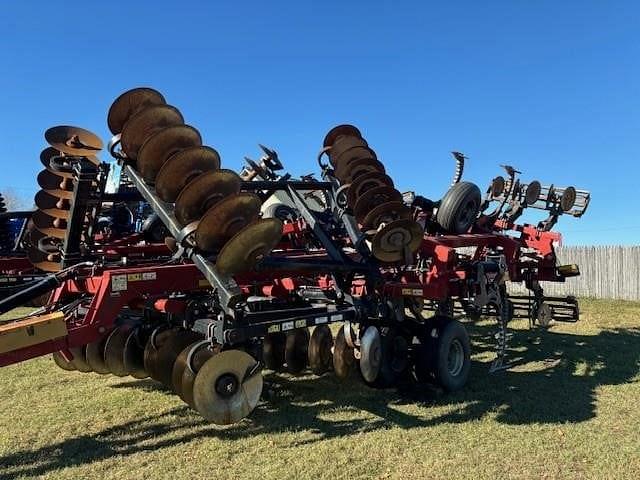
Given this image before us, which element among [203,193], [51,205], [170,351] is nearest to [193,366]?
[170,351]

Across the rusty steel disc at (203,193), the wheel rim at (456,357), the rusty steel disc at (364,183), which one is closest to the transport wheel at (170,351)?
the rusty steel disc at (203,193)

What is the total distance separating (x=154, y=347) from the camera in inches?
214

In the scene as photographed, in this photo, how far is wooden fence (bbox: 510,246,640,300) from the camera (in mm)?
16516

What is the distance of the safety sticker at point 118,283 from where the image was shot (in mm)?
4707

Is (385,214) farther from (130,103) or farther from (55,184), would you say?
(55,184)

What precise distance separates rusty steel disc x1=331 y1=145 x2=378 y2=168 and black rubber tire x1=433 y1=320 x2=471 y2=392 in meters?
2.02

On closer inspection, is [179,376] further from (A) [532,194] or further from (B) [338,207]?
(A) [532,194]

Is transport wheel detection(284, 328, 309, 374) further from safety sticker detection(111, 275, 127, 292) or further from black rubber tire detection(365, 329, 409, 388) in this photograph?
safety sticker detection(111, 275, 127, 292)

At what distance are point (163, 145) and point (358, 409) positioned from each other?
294 cm

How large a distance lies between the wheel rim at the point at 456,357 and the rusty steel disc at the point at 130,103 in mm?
3849

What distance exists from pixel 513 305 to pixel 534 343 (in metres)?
0.88

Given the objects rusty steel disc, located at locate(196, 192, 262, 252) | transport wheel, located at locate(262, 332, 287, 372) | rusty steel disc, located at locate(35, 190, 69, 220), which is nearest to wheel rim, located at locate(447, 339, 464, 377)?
transport wheel, located at locate(262, 332, 287, 372)

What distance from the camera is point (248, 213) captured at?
4445mm

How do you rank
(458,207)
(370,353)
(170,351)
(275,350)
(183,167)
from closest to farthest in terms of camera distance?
1. (183,167)
2. (170,351)
3. (370,353)
4. (275,350)
5. (458,207)
